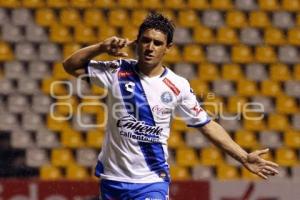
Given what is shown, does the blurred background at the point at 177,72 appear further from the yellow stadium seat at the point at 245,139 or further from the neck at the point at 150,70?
the neck at the point at 150,70

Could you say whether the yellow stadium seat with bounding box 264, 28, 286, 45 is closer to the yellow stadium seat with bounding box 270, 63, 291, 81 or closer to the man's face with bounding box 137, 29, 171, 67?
the yellow stadium seat with bounding box 270, 63, 291, 81

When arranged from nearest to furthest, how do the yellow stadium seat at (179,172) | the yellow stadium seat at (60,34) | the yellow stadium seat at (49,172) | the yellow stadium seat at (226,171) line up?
the yellow stadium seat at (49,172), the yellow stadium seat at (179,172), the yellow stadium seat at (226,171), the yellow stadium seat at (60,34)

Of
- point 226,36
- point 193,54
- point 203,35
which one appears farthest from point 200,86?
point 226,36

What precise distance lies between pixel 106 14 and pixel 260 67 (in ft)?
6.87

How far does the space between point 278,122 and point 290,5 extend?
5.62 feet

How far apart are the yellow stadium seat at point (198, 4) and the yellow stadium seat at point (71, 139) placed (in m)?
2.36

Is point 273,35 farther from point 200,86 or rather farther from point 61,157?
point 61,157

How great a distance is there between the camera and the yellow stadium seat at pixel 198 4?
35.1ft

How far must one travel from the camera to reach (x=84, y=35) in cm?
1034

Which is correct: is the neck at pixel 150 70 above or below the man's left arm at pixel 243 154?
above

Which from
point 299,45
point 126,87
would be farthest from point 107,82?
point 299,45

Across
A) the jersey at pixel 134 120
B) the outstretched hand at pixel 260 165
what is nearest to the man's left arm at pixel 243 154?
the outstretched hand at pixel 260 165

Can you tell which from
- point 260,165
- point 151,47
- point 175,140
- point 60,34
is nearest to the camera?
point 151,47

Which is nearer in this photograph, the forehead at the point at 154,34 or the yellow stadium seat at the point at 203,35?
the forehead at the point at 154,34
